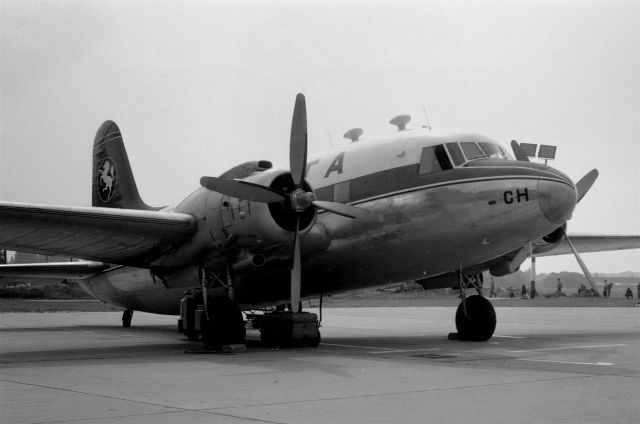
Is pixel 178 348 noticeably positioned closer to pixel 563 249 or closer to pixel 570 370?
pixel 570 370

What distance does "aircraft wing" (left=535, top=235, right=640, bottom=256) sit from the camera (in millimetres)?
19234

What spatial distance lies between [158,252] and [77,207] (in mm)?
2180

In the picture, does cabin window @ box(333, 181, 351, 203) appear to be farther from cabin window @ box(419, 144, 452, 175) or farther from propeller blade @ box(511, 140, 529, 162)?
propeller blade @ box(511, 140, 529, 162)

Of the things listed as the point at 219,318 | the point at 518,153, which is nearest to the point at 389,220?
the point at 518,153

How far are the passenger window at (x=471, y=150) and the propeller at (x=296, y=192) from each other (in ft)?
6.85

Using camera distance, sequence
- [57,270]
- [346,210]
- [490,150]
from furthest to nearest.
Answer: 1. [57,270]
2. [490,150]
3. [346,210]

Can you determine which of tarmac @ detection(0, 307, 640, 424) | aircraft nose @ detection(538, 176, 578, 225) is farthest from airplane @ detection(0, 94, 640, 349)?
tarmac @ detection(0, 307, 640, 424)

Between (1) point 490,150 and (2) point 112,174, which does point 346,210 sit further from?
(2) point 112,174

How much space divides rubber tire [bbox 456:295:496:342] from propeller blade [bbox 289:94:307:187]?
4.90 m

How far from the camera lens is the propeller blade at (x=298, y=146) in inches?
521

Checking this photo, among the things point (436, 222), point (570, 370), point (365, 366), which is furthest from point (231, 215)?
point (570, 370)

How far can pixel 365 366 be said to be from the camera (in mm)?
10039

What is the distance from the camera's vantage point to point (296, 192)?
512 inches

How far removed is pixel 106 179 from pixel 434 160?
32.7ft
